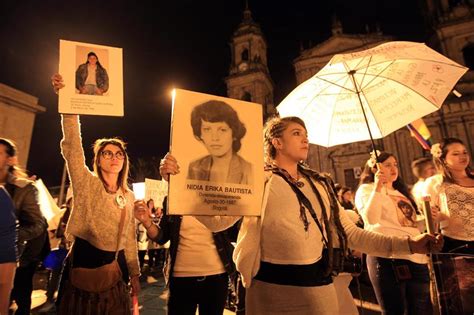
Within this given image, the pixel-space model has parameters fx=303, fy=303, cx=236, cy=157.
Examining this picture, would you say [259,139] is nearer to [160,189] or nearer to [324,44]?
A: [160,189]

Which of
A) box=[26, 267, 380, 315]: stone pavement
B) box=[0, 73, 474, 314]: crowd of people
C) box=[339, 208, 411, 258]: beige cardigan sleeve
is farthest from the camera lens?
box=[26, 267, 380, 315]: stone pavement

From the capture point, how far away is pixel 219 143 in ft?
6.42

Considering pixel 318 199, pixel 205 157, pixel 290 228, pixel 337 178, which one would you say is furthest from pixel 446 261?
pixel 337 178

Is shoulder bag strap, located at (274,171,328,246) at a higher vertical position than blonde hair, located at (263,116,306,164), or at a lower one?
lower

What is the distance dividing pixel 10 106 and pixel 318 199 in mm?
16098

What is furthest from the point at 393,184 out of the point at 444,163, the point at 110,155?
the point at 110,155

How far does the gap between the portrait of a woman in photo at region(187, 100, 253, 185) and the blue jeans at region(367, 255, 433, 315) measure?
231 centimetres

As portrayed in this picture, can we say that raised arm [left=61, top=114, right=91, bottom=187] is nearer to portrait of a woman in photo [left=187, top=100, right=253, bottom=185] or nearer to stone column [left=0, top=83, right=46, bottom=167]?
portrait of a woman in photo [left=187, top=100, right=253, bottom=185]

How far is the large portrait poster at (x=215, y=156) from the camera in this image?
71.5 inches

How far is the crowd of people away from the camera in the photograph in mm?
1975

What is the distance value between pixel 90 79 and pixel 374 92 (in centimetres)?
308

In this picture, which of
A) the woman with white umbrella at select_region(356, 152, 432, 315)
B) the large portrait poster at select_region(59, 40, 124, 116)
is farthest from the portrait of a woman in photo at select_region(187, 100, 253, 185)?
the woman with white umbrella at select_region(356, 152, 432, 315)

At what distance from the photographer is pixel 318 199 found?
Result: 89.0 inches

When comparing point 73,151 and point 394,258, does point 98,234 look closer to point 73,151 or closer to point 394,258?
point 73,151
